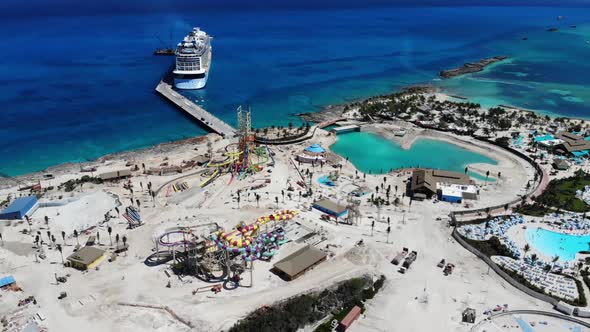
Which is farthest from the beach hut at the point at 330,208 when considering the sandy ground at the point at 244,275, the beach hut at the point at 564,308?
Answer: the beach hut at the point at 564,308

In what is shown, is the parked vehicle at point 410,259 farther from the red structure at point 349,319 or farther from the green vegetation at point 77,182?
A: the green vegetation at point 77,182

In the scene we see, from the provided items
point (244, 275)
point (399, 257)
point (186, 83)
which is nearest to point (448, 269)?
point (399, 257)

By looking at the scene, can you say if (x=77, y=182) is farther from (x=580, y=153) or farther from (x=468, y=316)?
(x=580, y=153)

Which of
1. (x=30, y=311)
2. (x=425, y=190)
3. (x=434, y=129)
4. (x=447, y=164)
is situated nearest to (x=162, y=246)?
(x=30, y=311)

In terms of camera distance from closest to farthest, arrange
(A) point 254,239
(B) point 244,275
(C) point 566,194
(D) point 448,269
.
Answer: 1. (B) point 244,275
2. (D) point 448,269
3. (A) point 254,239
4. (C) point 566,194

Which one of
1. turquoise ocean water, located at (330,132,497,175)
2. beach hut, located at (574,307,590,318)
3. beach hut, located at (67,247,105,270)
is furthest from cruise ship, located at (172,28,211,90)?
beach hut, located at (574,307,590,318)

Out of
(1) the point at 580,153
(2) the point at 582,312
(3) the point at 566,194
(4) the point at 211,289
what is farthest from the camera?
(1) the point at 580,153

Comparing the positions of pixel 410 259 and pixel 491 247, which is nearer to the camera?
pixel 410 259
